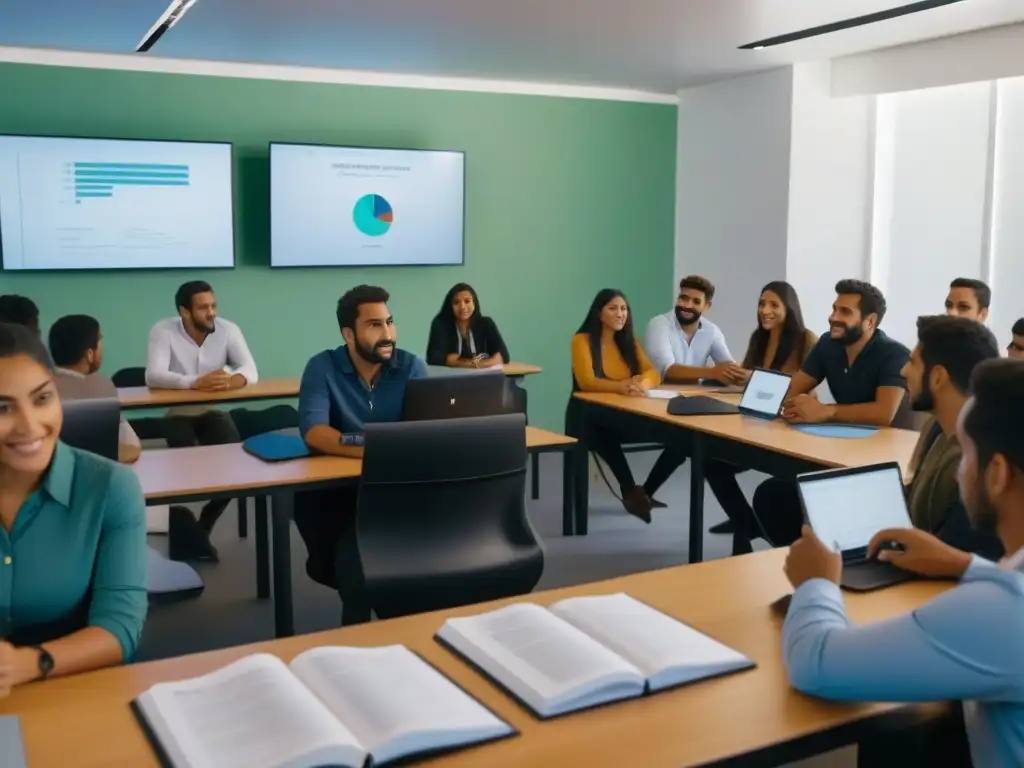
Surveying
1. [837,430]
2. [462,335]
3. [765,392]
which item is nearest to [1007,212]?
[765,392]

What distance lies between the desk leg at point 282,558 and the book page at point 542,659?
4.78 feet

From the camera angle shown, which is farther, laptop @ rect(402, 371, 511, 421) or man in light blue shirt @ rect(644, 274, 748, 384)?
man in light blue shirt @ rect(644, 274, 748, 384)

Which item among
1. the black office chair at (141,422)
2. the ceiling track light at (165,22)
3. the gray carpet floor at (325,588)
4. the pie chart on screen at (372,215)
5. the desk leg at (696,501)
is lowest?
the gray carpet floor at (325,588)

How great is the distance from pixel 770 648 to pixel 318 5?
12.9 ft

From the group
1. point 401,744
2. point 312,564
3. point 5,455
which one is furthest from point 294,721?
point 312,564

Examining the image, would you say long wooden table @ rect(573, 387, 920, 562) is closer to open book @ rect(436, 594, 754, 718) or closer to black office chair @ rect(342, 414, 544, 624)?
black office chair @ rect(342, 414, 544, 624)

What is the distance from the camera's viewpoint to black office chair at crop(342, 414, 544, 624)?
2.65m

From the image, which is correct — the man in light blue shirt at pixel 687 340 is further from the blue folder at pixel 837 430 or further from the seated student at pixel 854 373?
the blue folder at pixel 837 430

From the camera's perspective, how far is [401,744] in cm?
131

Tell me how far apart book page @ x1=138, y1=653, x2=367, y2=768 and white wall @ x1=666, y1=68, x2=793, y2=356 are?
19.0 feet

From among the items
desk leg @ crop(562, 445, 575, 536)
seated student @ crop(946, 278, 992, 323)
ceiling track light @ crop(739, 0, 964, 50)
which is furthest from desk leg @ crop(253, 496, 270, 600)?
ceiling track light @ crop(739, 0, 964, 50)

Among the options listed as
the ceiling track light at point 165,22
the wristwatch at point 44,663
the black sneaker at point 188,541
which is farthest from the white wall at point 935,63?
the wristwatch at point 44,663

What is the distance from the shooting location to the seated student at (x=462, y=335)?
20.5 ft

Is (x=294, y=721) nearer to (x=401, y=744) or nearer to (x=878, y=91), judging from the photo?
(x=401, y=744)
